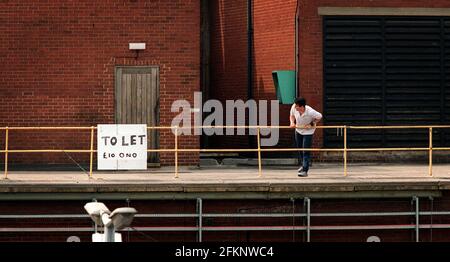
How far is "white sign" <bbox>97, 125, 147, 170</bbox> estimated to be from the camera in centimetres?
1767

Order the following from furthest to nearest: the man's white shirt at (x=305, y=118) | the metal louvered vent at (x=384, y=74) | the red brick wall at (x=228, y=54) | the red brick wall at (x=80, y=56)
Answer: the red brick wall at (x=228, y=54) → the metal louvered vent at (x=384, y=74) → the red brick wall at (x=80, y=56) → the man's white shirt at (x=305, y=118)

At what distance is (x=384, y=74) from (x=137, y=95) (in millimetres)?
5525

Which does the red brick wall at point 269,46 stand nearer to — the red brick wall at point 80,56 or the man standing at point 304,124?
the red brick wall at point 80,56

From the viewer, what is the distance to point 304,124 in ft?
59.9

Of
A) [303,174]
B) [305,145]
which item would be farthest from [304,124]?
[303,174]

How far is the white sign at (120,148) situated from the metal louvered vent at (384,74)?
5.70 metres

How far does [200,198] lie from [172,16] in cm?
571

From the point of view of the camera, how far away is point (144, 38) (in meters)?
21.0

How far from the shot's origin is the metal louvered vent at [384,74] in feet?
72.3

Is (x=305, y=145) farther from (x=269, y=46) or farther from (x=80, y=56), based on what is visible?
(x=80, y=56)

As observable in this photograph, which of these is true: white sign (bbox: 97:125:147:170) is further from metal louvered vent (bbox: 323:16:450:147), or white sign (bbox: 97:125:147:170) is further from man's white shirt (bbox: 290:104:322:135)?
metal louvered vent (bbox: 323:16:450:147)

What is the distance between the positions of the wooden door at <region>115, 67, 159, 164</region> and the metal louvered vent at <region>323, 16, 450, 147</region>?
12.7 ft

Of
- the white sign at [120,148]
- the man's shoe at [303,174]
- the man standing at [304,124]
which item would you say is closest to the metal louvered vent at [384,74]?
the man standing at [304,124]
